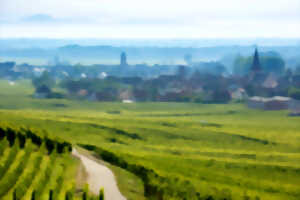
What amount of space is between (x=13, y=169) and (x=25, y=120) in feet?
129

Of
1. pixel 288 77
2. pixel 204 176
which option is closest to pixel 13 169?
pixel 204 176

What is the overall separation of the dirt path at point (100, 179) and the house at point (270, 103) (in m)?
80.4

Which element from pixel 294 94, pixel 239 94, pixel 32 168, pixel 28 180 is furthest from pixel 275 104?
pixel 28 180

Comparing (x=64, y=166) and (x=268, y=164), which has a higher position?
(x=64, y=166)

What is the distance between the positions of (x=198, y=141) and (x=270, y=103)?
156ft

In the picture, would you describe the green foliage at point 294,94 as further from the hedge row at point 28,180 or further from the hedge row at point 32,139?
the hedge row at point 28,180

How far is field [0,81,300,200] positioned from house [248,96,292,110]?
2.86 metres

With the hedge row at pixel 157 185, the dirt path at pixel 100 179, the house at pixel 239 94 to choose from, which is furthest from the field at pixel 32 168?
the house at pixel 239 94

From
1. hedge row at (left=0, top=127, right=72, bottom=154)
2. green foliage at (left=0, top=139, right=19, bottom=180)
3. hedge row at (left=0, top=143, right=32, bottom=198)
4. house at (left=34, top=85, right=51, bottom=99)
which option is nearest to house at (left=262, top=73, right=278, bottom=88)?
house at (left=34, top=85, right=51, bottom=99)

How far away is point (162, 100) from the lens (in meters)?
122

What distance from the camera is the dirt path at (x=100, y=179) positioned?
24358mm

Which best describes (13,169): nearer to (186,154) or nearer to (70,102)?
(186,154)

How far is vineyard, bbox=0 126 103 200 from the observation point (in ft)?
71.6

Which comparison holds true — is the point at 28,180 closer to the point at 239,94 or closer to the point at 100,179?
the point at 100,179
